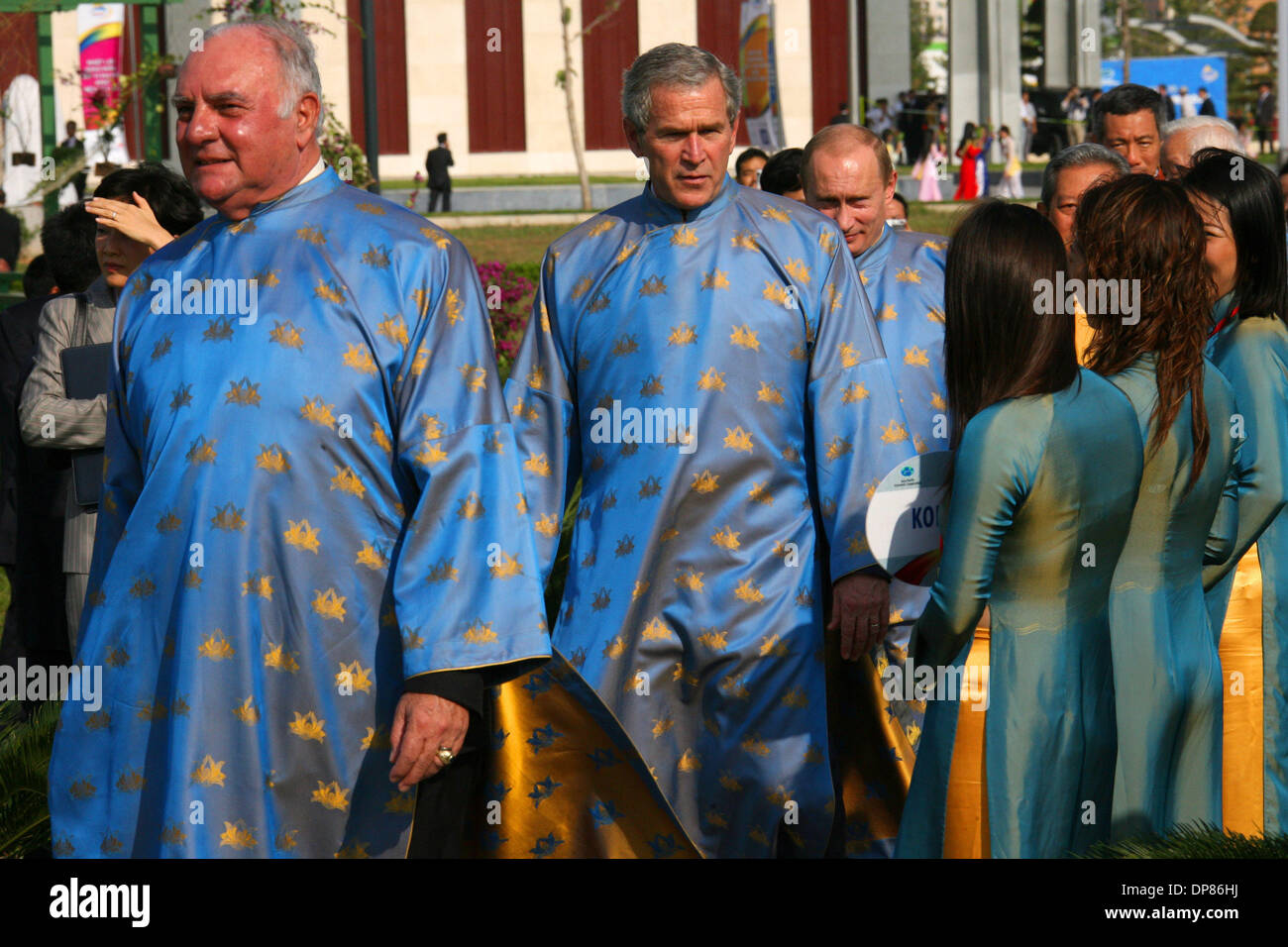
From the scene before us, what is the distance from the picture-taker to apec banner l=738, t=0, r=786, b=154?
62.5 feet

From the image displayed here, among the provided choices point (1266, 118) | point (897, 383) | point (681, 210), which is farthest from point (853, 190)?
point (1266, 118)

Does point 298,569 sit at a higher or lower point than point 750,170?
lower

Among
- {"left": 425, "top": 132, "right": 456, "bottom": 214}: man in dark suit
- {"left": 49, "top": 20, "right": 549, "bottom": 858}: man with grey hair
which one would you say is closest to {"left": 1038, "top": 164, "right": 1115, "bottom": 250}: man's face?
{"left": 49, "top": 20, "right": 549, "bottom": 858}: man with grey hair

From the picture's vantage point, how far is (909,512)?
9.45ft

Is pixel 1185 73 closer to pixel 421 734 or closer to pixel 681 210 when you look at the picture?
pixel 681 210

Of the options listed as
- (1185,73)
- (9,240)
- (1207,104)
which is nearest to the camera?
(9,240)

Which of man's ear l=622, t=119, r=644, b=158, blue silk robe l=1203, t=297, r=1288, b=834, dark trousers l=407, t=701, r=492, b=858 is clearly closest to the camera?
dark trousers l=407, t=701, r=492, b=858

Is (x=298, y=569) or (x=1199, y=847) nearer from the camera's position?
(x=1199, y=847)

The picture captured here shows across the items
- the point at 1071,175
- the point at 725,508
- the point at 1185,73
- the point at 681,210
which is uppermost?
the point at 1185,73

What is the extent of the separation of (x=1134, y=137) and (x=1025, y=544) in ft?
11.5

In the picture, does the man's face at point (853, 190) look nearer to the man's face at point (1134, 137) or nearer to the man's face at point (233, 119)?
the man's face at point (1134, 137)

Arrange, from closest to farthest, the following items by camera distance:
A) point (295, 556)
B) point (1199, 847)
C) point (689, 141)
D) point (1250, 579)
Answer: point (1199, 847)
point (295, 556)
point (1250, 579)
point (689, 141)

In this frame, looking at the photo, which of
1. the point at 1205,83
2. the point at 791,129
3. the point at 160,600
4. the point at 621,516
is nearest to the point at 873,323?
the point at 621,516

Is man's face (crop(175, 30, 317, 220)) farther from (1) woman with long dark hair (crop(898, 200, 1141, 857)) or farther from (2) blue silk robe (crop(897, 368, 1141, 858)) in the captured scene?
(2) blue silk robe (crop(897, 368, 1141, 858))
